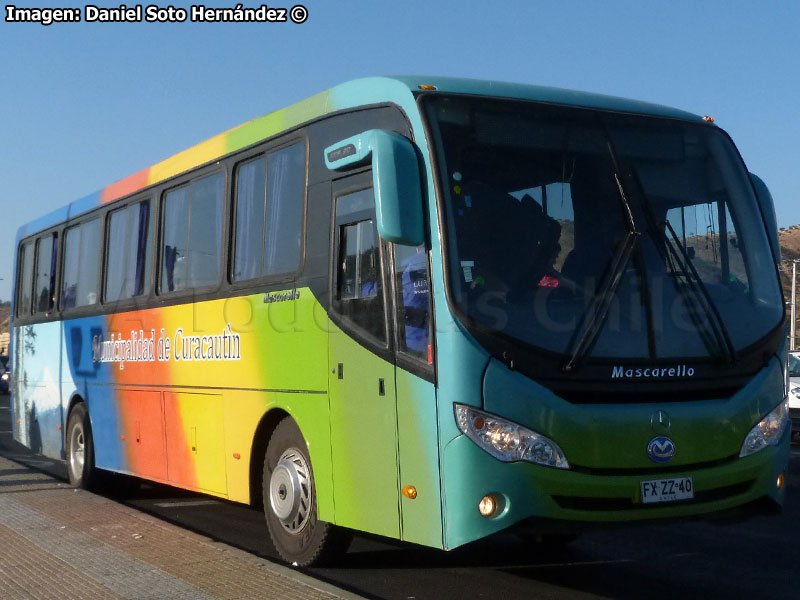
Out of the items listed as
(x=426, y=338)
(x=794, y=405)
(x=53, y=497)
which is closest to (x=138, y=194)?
(x=53, y=497)

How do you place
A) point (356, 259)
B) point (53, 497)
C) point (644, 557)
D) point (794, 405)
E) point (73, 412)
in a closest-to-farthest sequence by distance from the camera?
1. point (356, 259)
2. point (644, 557)
3. point (53, 497)
4. point (73, 412)
5. point (794, 405)

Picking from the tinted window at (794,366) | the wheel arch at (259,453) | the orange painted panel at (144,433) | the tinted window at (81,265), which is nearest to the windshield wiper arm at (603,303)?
the wheel arch at (259,453)

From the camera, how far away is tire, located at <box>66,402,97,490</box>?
43.8ft

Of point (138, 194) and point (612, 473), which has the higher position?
point (138, 194)

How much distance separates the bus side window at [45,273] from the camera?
593 inches

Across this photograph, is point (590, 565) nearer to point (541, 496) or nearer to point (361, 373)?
point (541, 496)

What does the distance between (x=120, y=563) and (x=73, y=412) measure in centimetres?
657

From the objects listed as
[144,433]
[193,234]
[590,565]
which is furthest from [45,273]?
[590,565]

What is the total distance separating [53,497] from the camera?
1187 cm

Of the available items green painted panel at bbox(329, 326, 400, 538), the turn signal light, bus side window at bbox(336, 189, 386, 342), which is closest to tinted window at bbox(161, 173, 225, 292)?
bus side window at bbox(336, 189, 386, 342)

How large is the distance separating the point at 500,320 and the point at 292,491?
2.50 m

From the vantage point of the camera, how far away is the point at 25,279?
1644 centimetres

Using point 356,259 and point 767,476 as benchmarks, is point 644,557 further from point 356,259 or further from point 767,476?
point 356,259

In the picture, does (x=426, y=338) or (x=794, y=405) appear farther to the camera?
(x=794, y=405)
